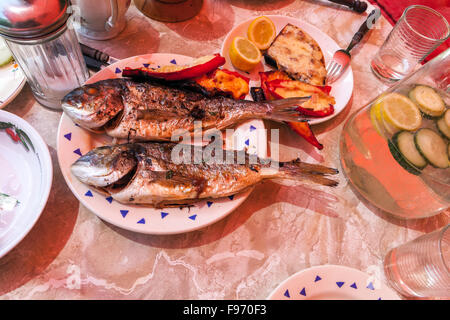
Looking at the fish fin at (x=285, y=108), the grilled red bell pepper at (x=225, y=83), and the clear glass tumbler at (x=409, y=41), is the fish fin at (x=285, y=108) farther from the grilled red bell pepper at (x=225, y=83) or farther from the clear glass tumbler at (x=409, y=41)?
the clear glass tumbler at (x=409, y=41)

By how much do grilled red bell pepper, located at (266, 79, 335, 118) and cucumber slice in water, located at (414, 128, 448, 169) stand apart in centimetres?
39

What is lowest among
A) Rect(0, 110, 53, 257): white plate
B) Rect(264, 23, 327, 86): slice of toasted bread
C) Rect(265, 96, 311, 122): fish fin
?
Rect(0, 110, 53, 257): white plate

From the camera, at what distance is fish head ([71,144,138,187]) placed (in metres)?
0.96

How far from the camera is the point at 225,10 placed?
1669 millimetres

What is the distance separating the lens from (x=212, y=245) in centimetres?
110

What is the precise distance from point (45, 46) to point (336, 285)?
122cm

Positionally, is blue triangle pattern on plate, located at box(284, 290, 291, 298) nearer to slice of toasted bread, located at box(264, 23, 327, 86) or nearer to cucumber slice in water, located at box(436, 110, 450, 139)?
cucumber slice in water, located at box(436, 110, 450, 139)

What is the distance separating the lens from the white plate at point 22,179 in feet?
3.12

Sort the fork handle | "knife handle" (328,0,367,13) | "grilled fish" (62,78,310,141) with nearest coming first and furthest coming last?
"grilled fish" (62,78,310,141)
the fork handle
"knife handle" (328,0,367,13)

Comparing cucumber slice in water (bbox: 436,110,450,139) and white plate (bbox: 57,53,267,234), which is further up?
cucumber slice in water (bbox: 436,110,450,139)

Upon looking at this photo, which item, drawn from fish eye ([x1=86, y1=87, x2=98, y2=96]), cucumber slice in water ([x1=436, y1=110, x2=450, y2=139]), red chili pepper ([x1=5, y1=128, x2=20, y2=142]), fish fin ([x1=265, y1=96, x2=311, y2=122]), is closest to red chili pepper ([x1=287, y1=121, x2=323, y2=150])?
fish fin ([x1=265, y1=96, x2=311, y2=122])

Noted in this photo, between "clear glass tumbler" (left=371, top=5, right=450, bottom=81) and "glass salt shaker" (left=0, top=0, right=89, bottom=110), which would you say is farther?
"clear glass tumbler" (left=371, top=5, right=450, bottom=81)
